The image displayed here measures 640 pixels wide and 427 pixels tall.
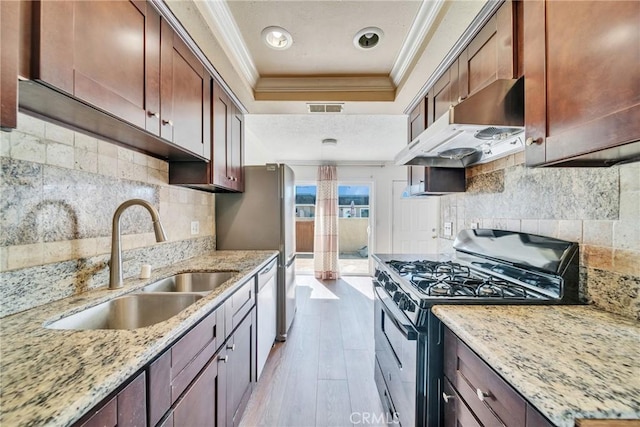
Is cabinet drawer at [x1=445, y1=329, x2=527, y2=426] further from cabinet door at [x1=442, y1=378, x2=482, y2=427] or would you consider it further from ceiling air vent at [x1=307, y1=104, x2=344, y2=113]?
ceiling air vent at [x1=307, y1=104, x2=344, y2=113]

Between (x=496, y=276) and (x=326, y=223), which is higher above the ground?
(x=326, y=223)

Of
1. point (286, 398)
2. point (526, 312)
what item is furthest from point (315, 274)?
point (526, 312)

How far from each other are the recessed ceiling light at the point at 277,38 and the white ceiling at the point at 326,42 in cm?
4

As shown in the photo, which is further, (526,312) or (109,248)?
(109,248)

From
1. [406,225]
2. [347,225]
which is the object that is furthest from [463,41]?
[347,225]

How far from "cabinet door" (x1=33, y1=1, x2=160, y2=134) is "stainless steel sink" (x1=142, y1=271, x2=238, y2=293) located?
89cm

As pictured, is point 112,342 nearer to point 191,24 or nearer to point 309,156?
point 191,24

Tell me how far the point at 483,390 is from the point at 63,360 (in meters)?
1.13

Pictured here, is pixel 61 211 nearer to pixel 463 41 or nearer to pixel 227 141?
pixel 227 141

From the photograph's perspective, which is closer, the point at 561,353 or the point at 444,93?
the point at 561,353

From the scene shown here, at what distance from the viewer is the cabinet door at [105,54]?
2.51 ft

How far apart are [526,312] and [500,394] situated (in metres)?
0.42

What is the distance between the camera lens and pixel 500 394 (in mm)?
700

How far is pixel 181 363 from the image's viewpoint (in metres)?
0.91
